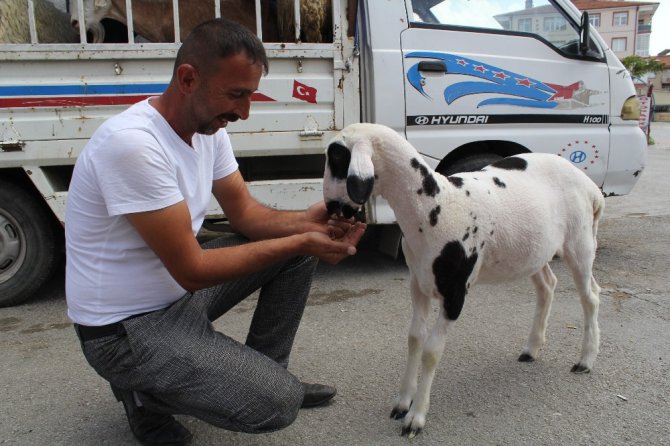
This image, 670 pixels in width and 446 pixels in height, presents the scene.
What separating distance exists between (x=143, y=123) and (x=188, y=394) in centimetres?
98

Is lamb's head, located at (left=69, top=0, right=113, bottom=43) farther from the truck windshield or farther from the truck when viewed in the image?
the truck windshield

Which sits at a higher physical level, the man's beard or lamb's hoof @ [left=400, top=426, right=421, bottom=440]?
the man's beard

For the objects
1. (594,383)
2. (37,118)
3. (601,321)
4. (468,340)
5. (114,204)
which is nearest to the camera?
(114,204)

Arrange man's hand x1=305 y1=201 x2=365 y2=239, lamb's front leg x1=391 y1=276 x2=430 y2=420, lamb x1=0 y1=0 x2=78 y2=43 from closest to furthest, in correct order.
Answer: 1. man's hand x1=305 y1=201 x2=365 y2=239
2. lamb's front leg x1=391 y1=276 x2=430 y2=420
3. lamb x1=0 y1=0 x2=78 y2=43

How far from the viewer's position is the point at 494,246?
2.59 meters

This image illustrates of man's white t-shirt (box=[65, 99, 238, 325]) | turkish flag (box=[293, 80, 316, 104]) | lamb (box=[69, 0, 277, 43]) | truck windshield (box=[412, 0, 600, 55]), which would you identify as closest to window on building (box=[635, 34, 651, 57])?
truck windshield (box=[412, 0, 600, 55])

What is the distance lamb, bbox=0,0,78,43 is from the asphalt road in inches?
77.1

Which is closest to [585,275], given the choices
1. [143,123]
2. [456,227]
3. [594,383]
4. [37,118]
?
[594,383]

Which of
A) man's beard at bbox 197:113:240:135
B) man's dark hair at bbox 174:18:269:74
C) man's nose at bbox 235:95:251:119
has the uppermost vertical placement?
man's dark hair at bbox 174:18:269:74

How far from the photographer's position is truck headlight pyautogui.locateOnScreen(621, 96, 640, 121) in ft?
15.7

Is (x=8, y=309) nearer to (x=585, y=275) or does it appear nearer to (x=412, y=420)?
(x=412, y=420)

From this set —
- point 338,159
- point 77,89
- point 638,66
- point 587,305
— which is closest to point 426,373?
point 338,159

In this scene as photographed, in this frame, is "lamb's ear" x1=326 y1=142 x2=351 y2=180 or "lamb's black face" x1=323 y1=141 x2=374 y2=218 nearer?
"lamb's black face" x1=323 y1=141 x2=374 y2=218

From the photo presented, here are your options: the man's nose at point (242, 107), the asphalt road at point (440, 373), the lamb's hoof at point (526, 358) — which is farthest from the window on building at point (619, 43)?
the man's nose at point (242, 107)
